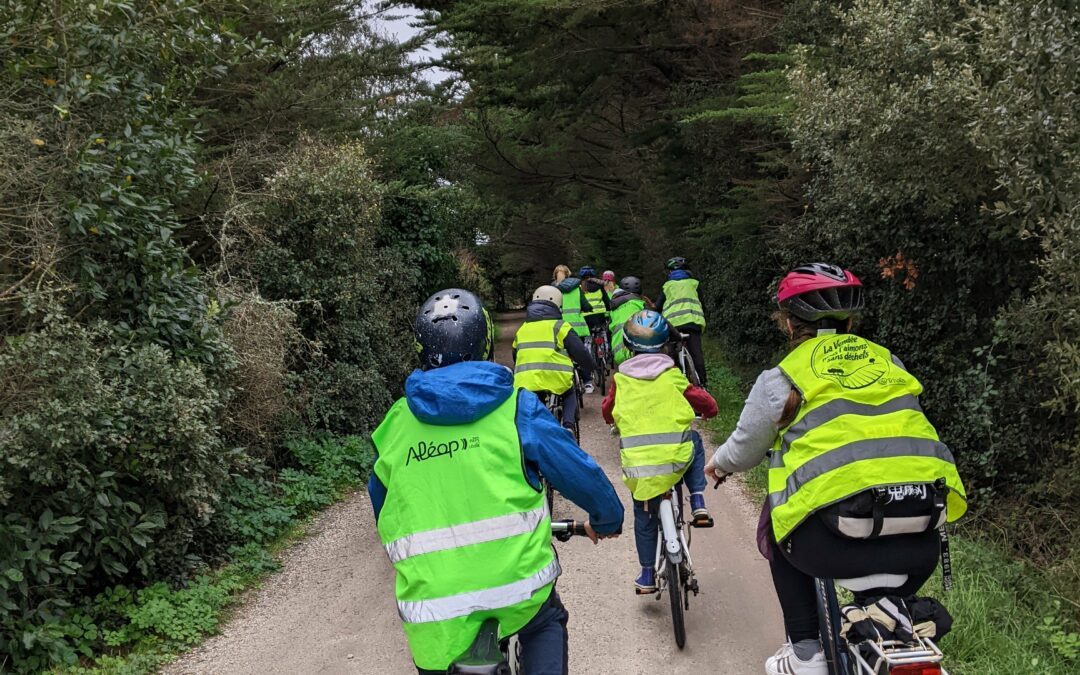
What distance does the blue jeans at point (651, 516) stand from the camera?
527 cm

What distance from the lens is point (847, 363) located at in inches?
116

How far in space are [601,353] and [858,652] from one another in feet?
39.4

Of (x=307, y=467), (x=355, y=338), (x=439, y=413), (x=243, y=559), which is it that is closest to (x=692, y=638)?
(x=439, y=413)

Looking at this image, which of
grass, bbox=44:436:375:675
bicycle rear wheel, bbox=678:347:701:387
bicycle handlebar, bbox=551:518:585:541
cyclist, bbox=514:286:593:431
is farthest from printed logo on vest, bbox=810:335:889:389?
bicycle rear wheel, bbox=678:347:701:387

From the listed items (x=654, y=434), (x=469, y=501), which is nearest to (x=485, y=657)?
(x=469, y=501)

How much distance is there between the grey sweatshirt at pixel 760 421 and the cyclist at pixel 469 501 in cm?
76

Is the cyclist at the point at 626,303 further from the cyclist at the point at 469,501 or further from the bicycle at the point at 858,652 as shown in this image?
the cyclist at the point at 469,501

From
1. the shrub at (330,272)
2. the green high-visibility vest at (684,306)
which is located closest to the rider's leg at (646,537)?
the shrub at (330,272)

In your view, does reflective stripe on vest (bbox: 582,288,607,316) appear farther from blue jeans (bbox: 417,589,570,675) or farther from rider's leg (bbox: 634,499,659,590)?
blue jeans (bbox: 417,589,570,675)

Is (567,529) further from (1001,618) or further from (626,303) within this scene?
(626,303)

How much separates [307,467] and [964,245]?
7073 mm

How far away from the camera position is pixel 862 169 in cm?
665

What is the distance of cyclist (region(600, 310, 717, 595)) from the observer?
5109mm

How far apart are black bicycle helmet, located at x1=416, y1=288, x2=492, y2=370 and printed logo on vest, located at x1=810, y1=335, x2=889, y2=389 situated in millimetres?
1269
